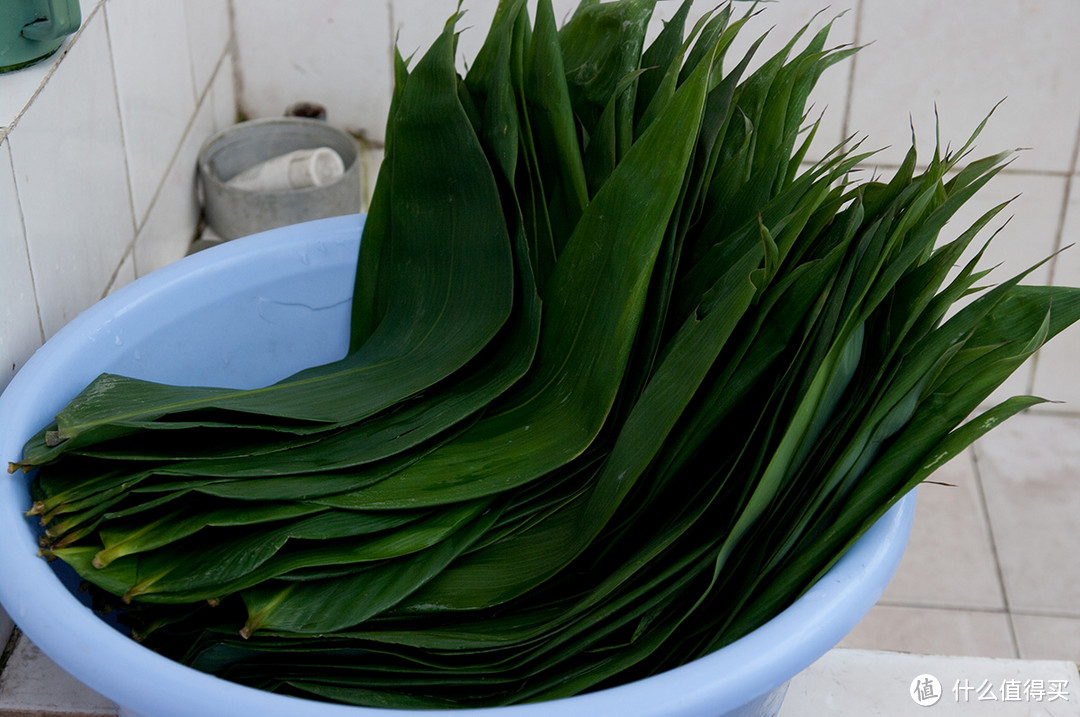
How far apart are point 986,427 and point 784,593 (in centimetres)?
11

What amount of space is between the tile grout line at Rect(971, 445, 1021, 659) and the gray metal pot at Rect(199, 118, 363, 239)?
35.1 inches

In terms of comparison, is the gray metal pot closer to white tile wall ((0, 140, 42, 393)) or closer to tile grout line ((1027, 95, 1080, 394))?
white tile wall ((0, 140, 42, 393))

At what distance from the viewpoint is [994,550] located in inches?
53.3

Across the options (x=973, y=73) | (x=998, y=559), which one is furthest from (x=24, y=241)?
(x=998, y=559)

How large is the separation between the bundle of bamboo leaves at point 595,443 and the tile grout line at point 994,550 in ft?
2.91

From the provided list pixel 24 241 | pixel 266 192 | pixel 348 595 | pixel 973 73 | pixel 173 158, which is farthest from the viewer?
pixel 973 73

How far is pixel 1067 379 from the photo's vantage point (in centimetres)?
146

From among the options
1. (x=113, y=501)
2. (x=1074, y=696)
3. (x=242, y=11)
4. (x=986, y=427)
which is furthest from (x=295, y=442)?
(x=242, y=11)

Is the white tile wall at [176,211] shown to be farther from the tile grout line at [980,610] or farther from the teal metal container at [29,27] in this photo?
the tile grout line at [980,610]

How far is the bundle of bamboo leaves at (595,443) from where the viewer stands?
455 millimetres

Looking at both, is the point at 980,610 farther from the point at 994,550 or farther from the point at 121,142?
the point at 121,142

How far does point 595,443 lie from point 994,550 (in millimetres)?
1019

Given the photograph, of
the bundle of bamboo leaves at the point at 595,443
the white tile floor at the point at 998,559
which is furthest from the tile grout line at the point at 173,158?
the white tile floor at the point at 998,559

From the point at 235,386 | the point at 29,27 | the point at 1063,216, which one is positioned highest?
the point at 29,27
